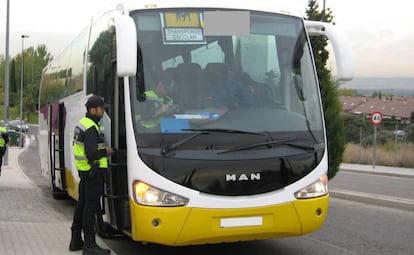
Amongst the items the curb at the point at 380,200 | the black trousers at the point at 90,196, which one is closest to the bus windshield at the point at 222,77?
the black trousers at the point at 90,196

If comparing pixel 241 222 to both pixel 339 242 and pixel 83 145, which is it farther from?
pixel 339 242

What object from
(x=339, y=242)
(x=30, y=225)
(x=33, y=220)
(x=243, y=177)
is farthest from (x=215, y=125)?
(x=33, y=220)

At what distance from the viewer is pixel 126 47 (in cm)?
525

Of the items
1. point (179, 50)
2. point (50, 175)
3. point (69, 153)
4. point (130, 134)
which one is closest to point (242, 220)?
point (130, 134)

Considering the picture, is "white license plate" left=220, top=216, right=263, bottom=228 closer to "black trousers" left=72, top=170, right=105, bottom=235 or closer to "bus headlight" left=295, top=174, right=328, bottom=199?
"bus headlight" left=295, top=174, right=328, bottom=199

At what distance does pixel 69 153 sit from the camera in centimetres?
905

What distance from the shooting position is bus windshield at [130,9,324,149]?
562 centimetres

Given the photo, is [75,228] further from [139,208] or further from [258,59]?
[258,59]

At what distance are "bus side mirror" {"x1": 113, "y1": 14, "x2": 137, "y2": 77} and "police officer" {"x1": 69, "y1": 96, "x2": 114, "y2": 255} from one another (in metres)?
0.95

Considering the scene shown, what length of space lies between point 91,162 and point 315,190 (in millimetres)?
2365

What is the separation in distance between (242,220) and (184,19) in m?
2.18

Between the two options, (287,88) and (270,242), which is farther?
(270,242)

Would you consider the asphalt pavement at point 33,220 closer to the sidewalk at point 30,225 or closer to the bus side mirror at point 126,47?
the sidewalk at point 30,225

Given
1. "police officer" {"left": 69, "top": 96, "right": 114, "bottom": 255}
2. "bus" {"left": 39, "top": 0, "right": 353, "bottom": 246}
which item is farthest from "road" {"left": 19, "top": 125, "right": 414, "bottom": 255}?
"bus" {"left": 39, "top": 0, "right": 353, "bottom": 246}
